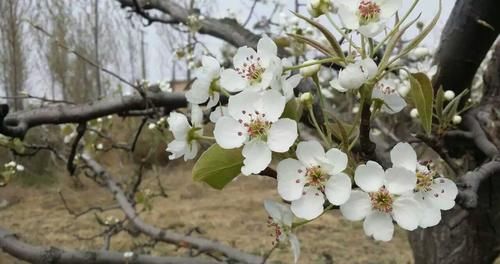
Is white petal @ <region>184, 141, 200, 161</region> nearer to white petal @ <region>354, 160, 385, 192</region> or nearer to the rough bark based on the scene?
white petal @ <region>354, 160, 385, 192</region>

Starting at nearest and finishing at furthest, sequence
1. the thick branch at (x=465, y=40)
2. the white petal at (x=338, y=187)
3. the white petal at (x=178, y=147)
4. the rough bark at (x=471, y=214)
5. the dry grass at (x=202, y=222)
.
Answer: the white petal at (x=338, y=187), the white petal at (x=178, y=147), the thick branch at (x=465, y=40), the rough bark at (x=471, y=214), the dry grass at (x=202, y=222)

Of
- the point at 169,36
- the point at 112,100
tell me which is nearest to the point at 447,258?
the point at 112,100

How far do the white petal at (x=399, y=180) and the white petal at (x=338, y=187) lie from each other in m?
0.03

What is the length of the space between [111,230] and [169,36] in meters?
8.61

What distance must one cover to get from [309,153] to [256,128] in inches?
1.8

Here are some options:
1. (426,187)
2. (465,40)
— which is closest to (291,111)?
(426,187)

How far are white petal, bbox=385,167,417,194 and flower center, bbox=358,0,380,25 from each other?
5.0 inches

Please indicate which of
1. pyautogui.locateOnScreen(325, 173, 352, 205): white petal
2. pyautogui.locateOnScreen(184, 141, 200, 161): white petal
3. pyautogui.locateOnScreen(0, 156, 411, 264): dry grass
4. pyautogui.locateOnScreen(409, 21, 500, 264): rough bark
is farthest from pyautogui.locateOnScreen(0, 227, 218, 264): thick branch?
pyautogui.locateOnScreen(0, 156, 411, 264): dry grass

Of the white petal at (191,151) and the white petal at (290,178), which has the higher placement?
the white petal at (290,178)

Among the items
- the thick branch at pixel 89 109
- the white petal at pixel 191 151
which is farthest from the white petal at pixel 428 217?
the thick branch at pixel 89 109

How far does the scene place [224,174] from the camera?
1.68ft

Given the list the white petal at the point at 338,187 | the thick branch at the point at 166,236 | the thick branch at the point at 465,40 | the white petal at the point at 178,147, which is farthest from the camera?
the thick branch at the point at 166,236

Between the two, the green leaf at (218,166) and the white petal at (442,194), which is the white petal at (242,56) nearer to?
the green leaf at (218,166)

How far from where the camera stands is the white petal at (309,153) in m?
0.47
